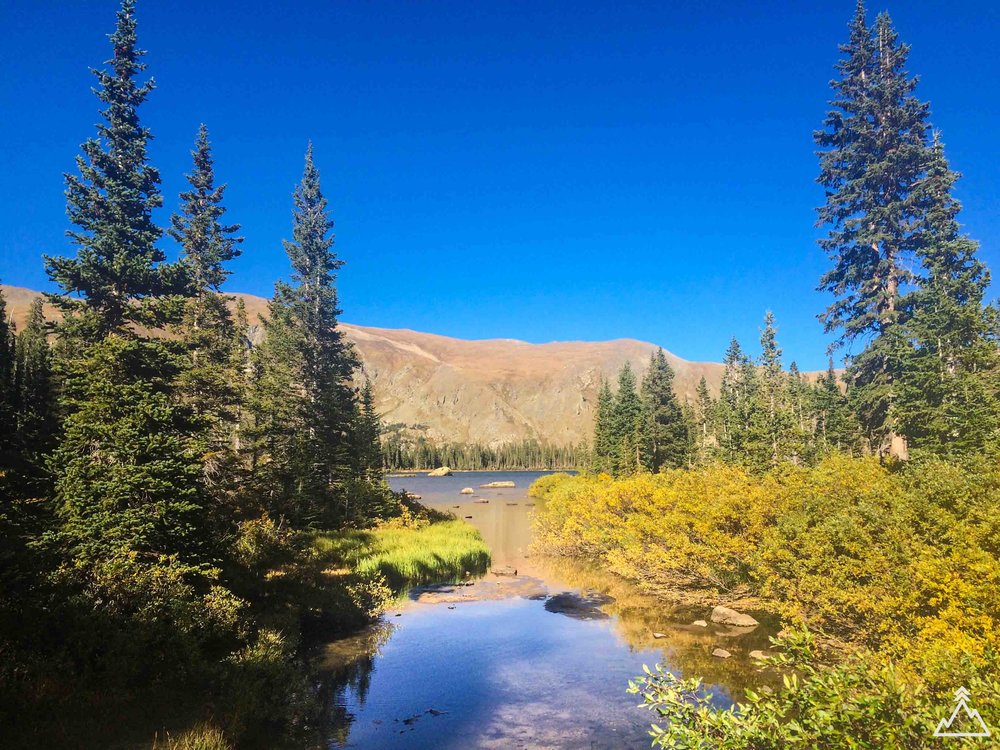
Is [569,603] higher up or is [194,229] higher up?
[194,229]

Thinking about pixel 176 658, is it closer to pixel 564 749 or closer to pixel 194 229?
pixel 564 749

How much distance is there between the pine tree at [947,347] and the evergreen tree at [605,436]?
39476 millimetres

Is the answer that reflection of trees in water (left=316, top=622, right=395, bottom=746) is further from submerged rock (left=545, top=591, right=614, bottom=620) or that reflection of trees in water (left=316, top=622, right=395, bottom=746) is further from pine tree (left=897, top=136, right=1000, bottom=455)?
pine tree (left=897, top=136, right=1000, bottom=455)

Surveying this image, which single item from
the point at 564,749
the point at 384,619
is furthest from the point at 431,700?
the point at 384,619

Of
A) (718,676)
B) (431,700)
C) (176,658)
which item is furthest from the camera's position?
(718,676)

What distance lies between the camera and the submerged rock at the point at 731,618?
72.8 feet

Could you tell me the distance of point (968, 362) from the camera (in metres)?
27.3

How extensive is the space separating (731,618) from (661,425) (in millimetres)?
53311

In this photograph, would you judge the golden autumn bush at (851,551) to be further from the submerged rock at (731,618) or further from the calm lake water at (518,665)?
the calm lake water at (518,665)

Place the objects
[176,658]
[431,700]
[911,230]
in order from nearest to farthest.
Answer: [176,658]
[431,700]
[911,230]

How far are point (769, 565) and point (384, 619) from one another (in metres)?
16.3

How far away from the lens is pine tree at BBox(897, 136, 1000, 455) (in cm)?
2427

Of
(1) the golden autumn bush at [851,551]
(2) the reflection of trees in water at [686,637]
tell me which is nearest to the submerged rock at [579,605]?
(2) the reflection of trees in water at [686,637]

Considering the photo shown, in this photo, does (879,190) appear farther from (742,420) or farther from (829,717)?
(829,717)
